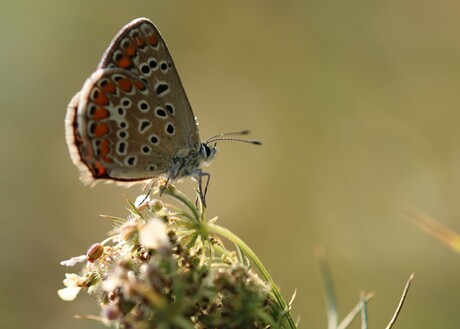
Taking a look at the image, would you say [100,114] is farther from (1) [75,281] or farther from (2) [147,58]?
(1) [75,281]

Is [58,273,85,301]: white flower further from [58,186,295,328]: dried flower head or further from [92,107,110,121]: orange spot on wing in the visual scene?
[92,107,110,121]: orange spot on wing

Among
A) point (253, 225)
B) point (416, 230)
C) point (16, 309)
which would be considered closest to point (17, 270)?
point (16, 309)

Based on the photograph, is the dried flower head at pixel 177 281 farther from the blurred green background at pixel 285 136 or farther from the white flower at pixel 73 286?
the blurred green background at pixel 285 136

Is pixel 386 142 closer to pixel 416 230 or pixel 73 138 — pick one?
pixel 416 230

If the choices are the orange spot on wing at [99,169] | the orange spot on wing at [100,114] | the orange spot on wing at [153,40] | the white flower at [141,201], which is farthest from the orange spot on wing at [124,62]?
the white flower at [141,201]

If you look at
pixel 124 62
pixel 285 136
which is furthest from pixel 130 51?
pixel 285 136
